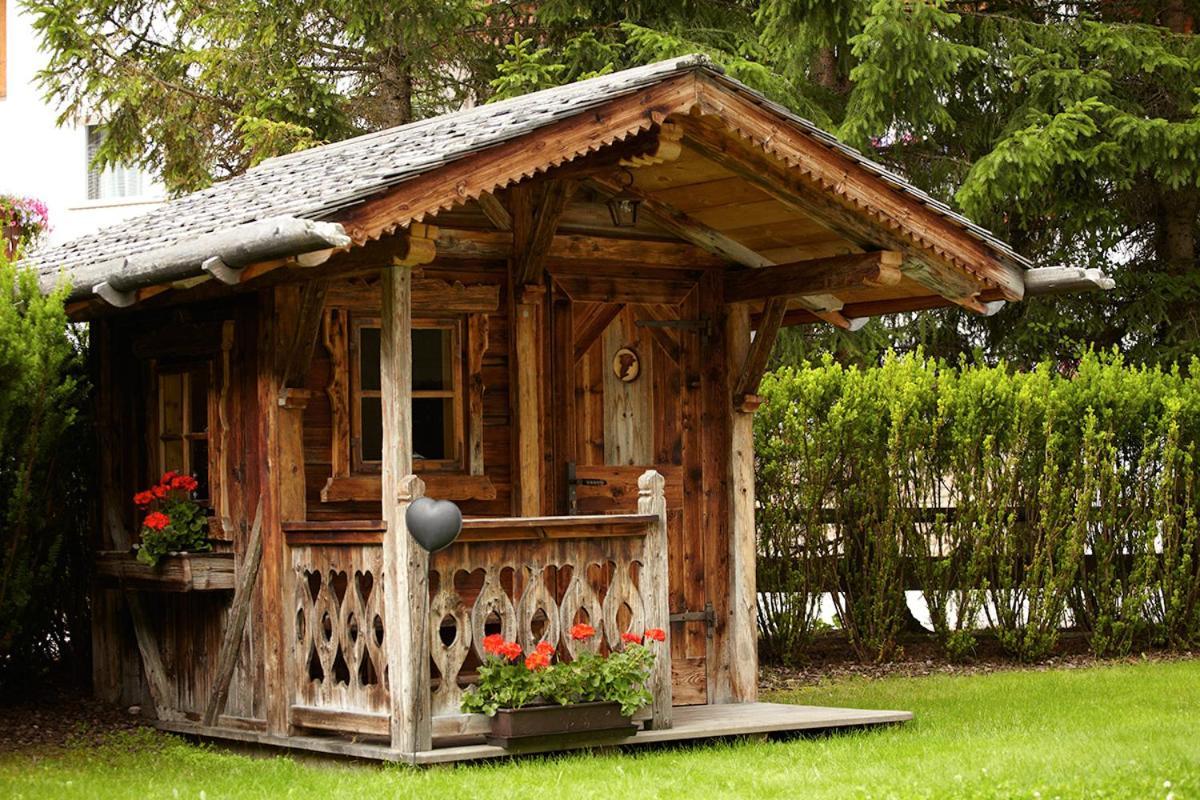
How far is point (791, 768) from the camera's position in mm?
9852

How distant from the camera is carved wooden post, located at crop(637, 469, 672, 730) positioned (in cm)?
1076

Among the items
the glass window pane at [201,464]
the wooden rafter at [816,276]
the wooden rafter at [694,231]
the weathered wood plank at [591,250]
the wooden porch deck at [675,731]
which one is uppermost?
the wooden rafter at [694,231]

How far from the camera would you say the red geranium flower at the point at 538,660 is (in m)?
10.0

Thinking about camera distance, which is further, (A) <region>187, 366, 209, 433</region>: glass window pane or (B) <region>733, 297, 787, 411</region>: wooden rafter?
(B) <region>733, 297, 787, 411</region>: wooden rafter

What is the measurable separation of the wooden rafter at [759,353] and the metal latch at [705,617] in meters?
1.39

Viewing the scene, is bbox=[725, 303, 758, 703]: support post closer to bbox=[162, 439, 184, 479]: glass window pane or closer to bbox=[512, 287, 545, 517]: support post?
bbox=[512, 287, 545, 517]: support post

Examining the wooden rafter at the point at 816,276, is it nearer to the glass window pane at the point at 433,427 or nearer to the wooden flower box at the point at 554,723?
the glass window pane at the point at 433,427

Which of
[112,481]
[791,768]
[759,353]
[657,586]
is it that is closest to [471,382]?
[657,586]

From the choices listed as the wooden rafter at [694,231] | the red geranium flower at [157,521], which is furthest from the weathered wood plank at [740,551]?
the red geranium flower at [157,521]

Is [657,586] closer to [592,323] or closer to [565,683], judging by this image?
[565,683]

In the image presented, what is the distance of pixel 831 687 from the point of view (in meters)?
14.6

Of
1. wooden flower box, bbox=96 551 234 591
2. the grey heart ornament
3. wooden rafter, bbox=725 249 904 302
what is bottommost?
wooden flower box, bbox=96 551 234 591

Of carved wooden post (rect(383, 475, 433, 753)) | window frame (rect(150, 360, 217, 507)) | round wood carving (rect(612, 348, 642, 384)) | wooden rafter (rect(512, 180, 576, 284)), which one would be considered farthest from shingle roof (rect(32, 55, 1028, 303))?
round wood carving (rect(612, 348, 642, 384))

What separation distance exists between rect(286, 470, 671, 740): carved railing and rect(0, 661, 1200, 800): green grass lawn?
0.38m
